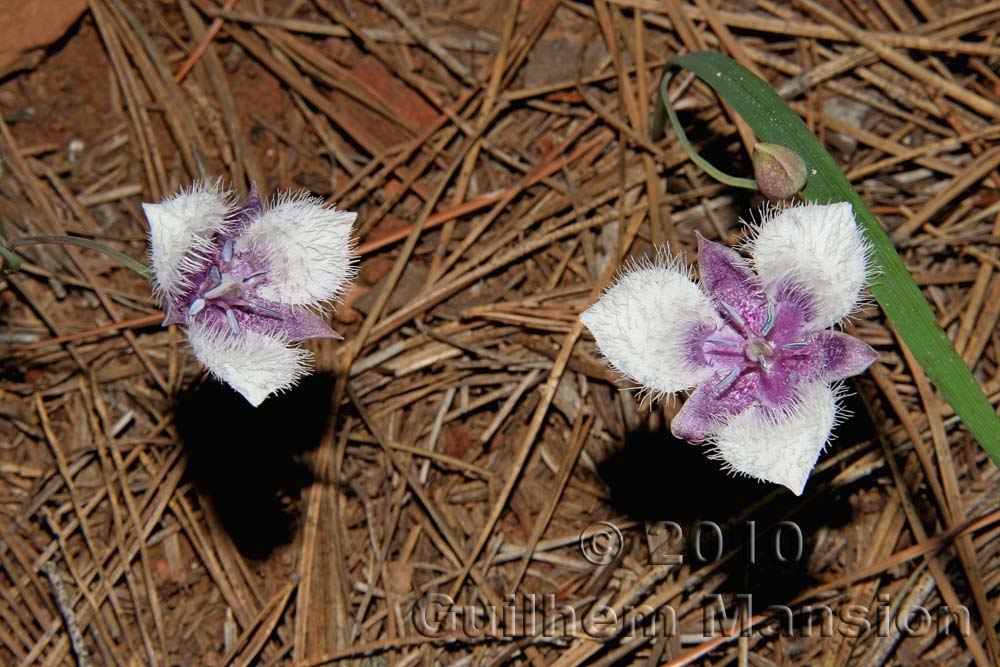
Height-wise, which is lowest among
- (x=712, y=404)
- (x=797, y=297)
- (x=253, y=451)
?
(x=253, y=451)

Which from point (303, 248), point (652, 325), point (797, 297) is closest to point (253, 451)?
point (303, 248)

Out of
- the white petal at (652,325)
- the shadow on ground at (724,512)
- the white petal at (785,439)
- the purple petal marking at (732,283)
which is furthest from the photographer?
the shadow on ground at (724,512)

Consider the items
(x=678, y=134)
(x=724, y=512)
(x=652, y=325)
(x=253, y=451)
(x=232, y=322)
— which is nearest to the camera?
(x=652, y=325)

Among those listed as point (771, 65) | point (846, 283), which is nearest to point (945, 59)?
point (771, 65)

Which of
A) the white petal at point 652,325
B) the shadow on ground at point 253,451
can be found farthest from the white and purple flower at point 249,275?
the white petal at point 652,325

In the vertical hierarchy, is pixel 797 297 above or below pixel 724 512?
above

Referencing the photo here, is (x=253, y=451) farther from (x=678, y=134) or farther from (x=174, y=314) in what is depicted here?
(x=678, y=134)

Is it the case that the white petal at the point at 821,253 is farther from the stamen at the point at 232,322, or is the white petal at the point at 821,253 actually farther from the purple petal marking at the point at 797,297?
the stamen at the point at 232,322

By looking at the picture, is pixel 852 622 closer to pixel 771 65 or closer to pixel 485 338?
pixel 485 338

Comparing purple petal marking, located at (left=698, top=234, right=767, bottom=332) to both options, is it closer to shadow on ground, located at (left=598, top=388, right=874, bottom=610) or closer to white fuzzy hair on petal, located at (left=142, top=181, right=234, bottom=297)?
shadow on ground, located at (left=598, top=388, right=874, bottom=610)
